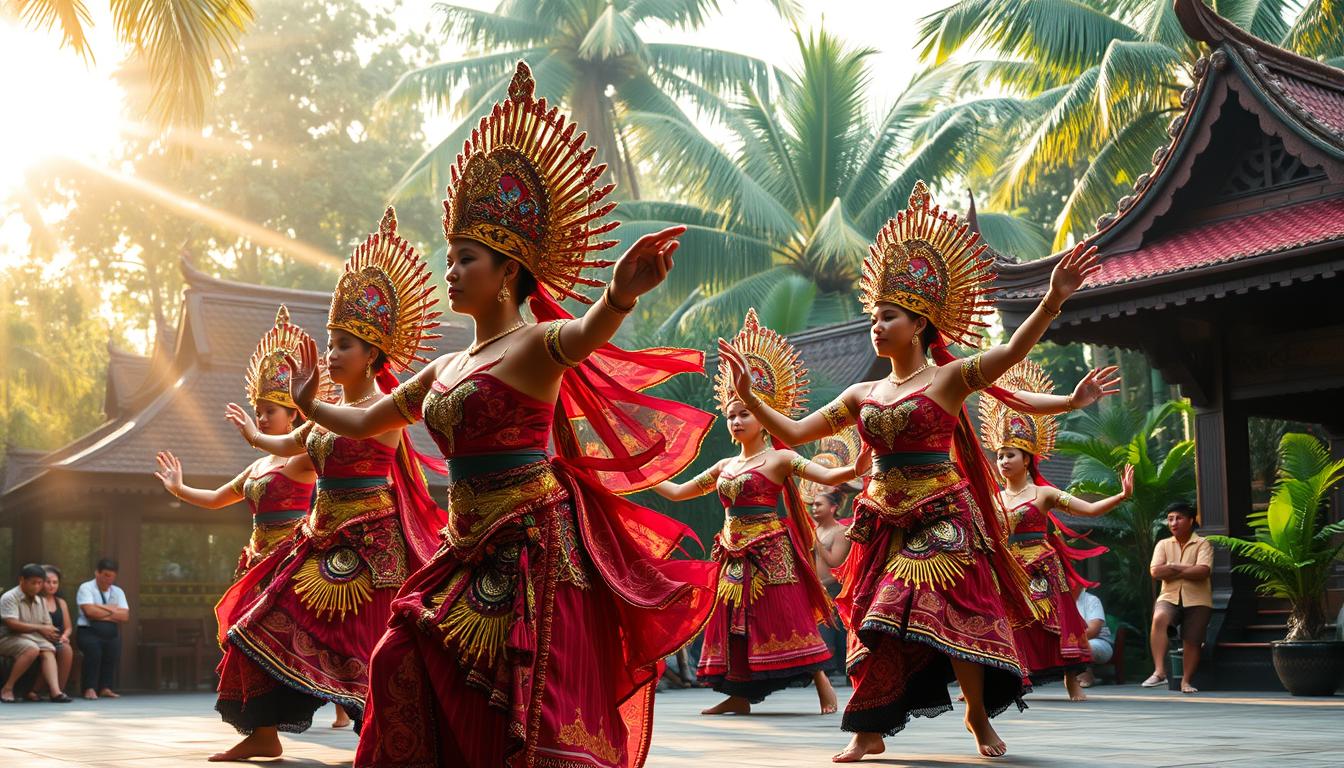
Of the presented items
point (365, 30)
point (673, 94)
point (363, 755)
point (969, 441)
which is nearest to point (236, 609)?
point (363, 755)

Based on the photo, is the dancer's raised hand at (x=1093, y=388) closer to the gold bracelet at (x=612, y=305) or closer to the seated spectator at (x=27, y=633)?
the gold bracelet at (x=612, y=305)

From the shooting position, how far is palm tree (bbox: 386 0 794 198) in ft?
102

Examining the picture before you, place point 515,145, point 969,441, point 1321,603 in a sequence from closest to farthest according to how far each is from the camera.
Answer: point 515,145 < point 969,441 < point 1321,603

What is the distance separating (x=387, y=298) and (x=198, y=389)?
12323 millimetres

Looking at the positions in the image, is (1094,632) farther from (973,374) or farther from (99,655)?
(99,655)

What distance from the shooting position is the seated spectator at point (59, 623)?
1463 centimetres

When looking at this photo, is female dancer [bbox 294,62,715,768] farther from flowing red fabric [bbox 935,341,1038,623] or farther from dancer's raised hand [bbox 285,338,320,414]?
flowing red fabric [bbox 935,341,1038,623]

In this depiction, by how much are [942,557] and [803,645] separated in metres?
3.55

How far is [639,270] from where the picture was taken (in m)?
4.16

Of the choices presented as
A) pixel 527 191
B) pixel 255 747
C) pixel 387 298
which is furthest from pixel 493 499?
pixel 255 747

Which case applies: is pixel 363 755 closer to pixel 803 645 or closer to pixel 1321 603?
pixel 803 645

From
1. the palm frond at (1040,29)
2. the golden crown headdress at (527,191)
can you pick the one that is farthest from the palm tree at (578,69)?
the golden crown headdress at (527,191)

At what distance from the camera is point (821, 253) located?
26.3 metres

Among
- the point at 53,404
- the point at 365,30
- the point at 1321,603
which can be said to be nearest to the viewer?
the point at 1321,603
